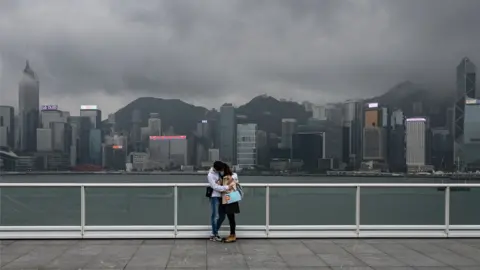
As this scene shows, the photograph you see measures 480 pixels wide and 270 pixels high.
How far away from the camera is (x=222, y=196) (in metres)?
7.21

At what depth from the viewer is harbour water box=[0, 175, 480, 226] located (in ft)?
24.1

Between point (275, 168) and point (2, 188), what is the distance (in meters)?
12.0

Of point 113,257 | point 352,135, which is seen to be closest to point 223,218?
point 113,257

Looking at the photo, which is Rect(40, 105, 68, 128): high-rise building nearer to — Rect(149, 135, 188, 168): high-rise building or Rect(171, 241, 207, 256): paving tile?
Rect(149, 135, 188, 168): high-rise building

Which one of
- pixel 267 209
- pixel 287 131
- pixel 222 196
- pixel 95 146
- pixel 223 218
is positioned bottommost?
pixel 223 218

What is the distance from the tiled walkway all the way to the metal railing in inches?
9.1

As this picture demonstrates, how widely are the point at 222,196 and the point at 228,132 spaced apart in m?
15.0

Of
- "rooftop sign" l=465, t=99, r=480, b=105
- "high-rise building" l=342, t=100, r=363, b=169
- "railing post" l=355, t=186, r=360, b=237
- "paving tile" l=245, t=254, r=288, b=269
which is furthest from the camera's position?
"rooftop sign" l=465, t=99, r=480, b=105

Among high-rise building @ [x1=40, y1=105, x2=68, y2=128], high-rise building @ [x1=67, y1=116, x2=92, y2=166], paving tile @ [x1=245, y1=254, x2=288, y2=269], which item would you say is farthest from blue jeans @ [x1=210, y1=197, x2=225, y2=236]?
high-rise building @ [x1=40, y1=105, x2=68, y2=128]

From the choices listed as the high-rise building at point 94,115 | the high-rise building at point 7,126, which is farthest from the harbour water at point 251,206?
the high-rise building at point 94,115

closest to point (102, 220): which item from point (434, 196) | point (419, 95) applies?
point (434, 196)

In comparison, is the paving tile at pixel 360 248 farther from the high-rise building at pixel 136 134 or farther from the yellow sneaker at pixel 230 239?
the high-rise building at pixel 136 134

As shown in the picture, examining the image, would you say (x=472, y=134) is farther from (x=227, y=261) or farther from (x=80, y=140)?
(x=227, y=261)

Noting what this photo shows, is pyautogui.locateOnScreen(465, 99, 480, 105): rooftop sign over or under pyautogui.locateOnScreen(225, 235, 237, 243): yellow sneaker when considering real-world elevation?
over
